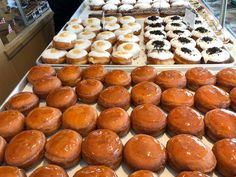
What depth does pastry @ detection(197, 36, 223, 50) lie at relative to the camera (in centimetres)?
201

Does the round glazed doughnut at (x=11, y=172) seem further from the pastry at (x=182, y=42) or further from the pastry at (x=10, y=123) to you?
the pastry at (x=182, y=42)

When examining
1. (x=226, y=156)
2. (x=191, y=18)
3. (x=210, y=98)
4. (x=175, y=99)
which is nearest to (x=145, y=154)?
(x=226, y=156)

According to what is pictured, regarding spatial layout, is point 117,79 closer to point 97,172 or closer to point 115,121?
point 115,121

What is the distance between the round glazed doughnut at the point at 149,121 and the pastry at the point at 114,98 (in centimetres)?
13

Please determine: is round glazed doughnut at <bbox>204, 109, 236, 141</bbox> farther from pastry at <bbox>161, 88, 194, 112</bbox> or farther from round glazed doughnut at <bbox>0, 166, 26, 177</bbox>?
round glazed doughnut at <bbox>0, 166, 26, 177</bbox>

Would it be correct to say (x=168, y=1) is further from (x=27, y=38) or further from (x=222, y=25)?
(x=27, y=38)

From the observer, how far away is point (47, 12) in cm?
370

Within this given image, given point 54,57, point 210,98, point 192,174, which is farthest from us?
point 54,57

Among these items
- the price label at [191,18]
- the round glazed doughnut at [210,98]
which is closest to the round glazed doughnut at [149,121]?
the round glazed doughnut at [210,98]

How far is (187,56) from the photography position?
1862 mm

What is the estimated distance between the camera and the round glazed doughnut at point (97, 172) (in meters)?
1.04

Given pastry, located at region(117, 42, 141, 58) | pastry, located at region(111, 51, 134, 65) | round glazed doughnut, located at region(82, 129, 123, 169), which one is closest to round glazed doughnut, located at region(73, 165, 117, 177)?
round glazed doughnut, located at region(82, 129, 123, 169)

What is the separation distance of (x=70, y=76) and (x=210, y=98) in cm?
86

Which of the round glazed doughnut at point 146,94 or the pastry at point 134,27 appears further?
the pastry at point 134,27
